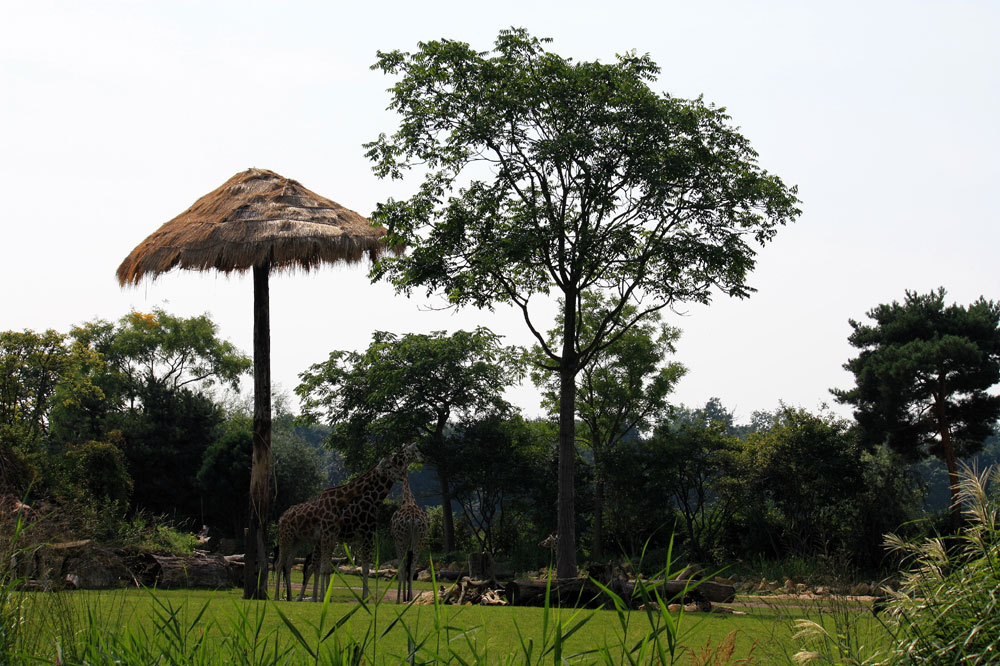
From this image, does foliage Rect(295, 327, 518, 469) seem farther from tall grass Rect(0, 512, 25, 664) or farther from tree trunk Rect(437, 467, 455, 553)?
tall grass Rect(0, 512, 25, 664)

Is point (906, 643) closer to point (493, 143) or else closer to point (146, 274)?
point (146, 274)

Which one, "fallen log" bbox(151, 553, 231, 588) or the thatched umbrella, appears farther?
"fallen log" bbox(151, 553, 231, 588)

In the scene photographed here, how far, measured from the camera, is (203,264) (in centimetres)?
1326

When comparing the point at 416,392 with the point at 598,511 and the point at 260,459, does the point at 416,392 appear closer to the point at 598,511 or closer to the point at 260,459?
the point at 598,511

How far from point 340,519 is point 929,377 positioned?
15.9m

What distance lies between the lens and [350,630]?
14.8 feet

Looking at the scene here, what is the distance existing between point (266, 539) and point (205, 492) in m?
19.3

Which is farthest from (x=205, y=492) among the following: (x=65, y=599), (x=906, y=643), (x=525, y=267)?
(x=906, y=643)

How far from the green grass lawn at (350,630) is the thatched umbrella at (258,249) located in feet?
7.32

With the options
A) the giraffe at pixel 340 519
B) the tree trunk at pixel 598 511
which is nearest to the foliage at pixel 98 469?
the giraffe at pixel 340 519

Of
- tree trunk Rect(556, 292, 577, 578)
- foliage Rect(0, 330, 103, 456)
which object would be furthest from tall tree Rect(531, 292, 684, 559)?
foliage Rect(0, 330, 103, 456)

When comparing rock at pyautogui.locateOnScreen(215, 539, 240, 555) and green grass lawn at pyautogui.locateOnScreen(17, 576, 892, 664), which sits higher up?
green grass lawn at pyautogui.locateOnScreen(17, 576, 892, 664)

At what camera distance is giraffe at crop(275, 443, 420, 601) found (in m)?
12.7

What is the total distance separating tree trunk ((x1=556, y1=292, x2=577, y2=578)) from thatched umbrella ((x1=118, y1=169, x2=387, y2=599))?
4.92 m
